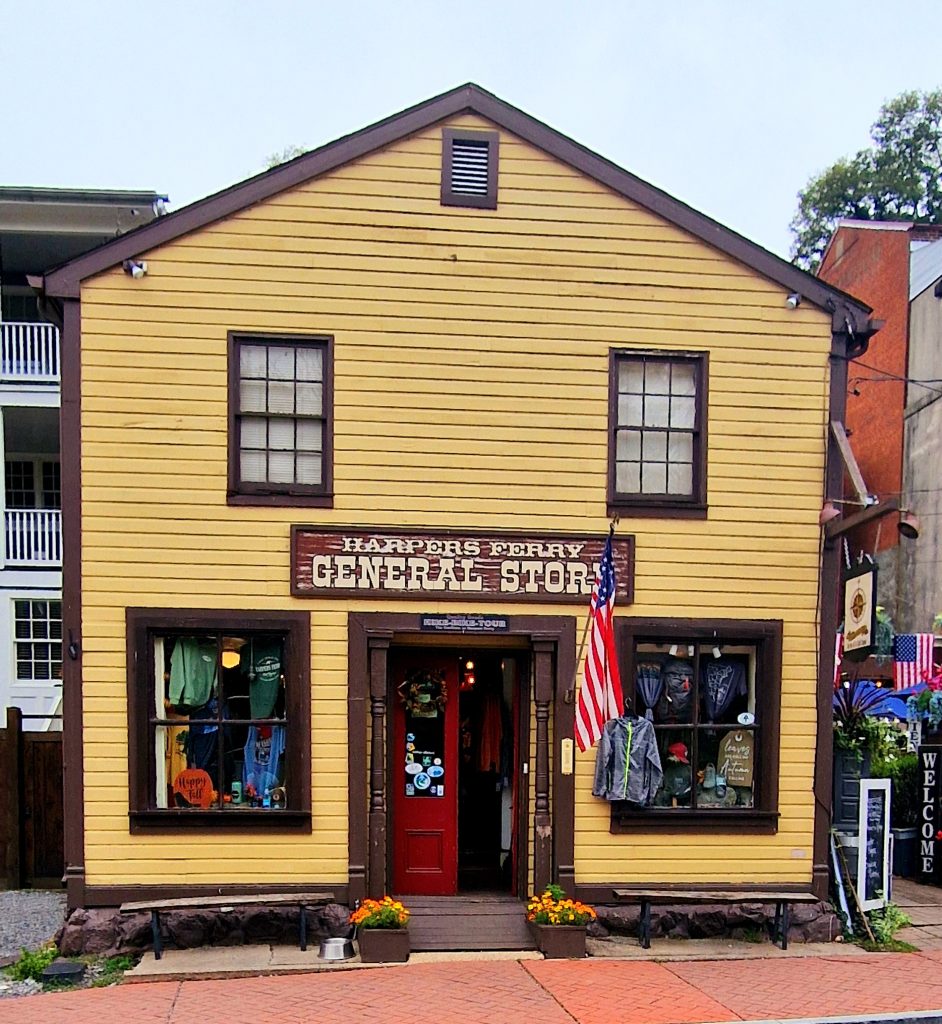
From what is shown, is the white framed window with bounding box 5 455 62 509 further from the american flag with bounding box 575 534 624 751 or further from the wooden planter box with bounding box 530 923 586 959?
the wooden planter box with bounding box 530 923 586 959

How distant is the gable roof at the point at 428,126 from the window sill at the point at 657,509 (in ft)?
7.80

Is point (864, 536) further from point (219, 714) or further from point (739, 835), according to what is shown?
point (219, 714)

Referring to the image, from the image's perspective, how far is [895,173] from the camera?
35.5 m

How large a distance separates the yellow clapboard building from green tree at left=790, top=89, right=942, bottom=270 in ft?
99.6

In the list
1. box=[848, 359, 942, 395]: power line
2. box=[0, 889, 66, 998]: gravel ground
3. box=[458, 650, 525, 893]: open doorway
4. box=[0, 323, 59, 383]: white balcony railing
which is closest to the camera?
box=[0, 889, 66, 998]: gravel ground

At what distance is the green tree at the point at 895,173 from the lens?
116 ft

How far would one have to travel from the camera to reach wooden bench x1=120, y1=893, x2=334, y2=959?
26.8 ft

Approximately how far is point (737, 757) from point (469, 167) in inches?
254

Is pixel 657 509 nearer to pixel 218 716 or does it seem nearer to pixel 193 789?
pixel 218 716

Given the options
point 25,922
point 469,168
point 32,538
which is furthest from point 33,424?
point 469,168

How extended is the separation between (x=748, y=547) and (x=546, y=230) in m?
3.72

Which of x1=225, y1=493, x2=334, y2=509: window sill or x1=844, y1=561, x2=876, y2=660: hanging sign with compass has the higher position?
x1=225, y1=493, x2=334, y2=509: window sill

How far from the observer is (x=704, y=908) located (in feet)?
29.4

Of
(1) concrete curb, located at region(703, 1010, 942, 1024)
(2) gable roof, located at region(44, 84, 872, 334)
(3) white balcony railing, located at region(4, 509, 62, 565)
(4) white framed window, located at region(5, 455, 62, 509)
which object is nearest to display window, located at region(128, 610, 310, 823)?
(2) gable roof, located at region(44, 84, 872, 334)
